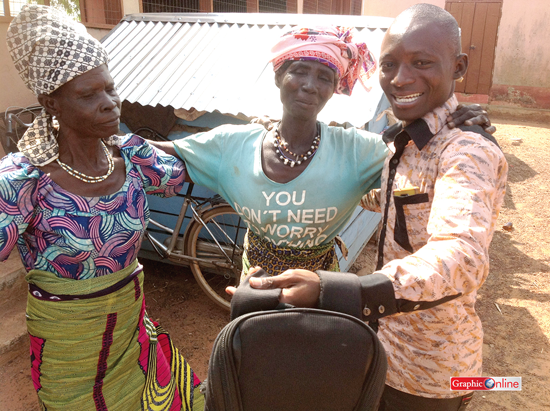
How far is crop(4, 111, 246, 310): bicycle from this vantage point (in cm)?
357

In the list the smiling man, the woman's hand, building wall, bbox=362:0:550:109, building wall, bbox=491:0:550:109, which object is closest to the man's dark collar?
the smiling man

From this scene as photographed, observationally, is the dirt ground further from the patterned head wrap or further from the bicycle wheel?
the patterned head wrap

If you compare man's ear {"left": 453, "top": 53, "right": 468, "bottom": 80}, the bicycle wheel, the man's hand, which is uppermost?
man's ear {"left": 453, "top": 53, "right": 468, "bottom": 80}

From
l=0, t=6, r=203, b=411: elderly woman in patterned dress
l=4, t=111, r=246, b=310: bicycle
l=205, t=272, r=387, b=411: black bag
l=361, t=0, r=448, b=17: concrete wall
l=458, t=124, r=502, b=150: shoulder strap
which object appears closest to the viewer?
l=205, t=272, r=387, b=411: black bag

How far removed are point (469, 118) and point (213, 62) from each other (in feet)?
9.05

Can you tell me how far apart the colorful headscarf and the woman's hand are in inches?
38.0

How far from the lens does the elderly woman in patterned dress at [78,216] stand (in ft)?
5.00

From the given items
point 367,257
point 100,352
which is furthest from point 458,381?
point 367,257

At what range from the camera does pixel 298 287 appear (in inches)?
37.8

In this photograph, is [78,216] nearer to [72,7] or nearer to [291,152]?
[291,152]

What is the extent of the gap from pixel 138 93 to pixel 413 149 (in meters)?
2.65

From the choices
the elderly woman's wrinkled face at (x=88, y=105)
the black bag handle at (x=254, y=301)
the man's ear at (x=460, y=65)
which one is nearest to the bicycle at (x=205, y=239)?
the elderly woman's wrinkled face at (x=88, y=105)

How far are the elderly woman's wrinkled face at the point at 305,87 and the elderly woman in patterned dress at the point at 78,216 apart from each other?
57 cm

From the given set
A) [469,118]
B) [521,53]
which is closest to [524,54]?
[521,53]
